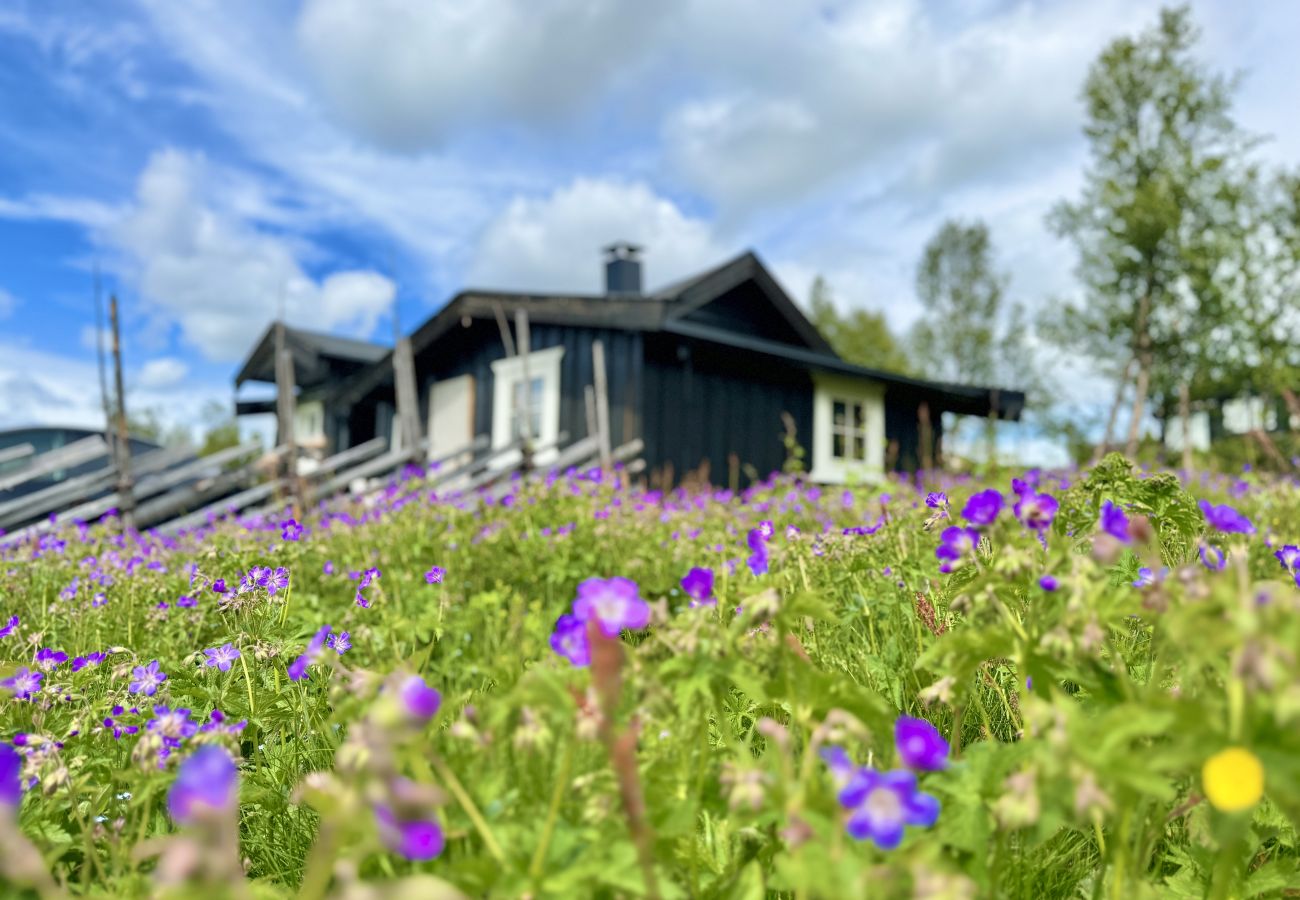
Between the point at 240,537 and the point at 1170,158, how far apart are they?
29143 mm

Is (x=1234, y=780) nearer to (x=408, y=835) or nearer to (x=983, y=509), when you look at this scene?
(x=983, y=509)

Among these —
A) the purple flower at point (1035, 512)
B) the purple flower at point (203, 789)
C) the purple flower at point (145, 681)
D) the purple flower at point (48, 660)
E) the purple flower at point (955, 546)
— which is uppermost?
the purple flower at point (1035, 512)

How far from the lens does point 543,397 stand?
1443cm

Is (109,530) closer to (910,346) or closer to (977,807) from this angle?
(977,807)

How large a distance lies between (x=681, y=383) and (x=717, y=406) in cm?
82

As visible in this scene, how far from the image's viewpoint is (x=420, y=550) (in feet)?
16.7

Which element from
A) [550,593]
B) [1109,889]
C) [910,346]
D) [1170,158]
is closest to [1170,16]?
[1170,158]

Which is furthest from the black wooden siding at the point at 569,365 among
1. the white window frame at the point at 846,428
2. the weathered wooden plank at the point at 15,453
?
the weathered wooden plank at the point at 15,453

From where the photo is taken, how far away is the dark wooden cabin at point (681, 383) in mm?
13047

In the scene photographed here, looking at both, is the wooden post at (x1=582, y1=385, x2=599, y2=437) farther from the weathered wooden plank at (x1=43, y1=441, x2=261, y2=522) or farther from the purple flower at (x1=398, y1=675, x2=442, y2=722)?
the purple flower at (x1=398, y1=675, x2=442, y2=722)

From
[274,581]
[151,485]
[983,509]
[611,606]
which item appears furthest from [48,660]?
[151,485]

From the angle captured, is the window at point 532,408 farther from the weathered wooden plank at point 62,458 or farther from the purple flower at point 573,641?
the purple flower at point 573,641

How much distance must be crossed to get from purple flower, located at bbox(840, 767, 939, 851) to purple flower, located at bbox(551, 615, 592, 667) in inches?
15.8

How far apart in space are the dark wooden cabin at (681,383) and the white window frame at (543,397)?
26 mm
